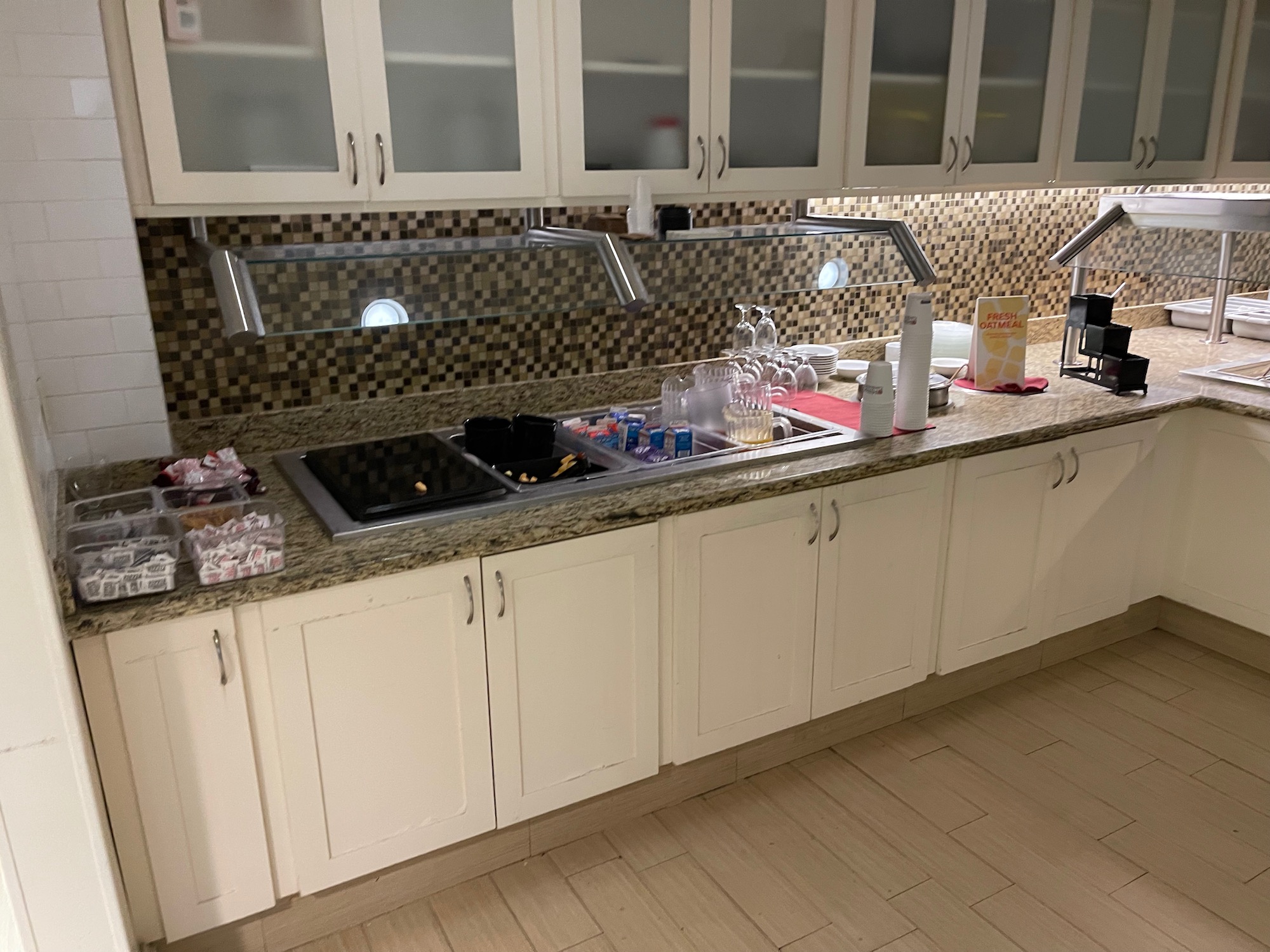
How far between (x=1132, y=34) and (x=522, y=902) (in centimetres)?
293

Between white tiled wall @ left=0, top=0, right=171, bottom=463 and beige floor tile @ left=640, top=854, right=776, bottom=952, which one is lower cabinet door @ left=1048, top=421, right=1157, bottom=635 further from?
white tiled wall @ left=0, top=0, right=171, bottom=463

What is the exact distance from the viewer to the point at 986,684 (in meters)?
2.97

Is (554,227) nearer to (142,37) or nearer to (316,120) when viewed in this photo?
(316,120)

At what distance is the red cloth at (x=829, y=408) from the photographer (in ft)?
8.59

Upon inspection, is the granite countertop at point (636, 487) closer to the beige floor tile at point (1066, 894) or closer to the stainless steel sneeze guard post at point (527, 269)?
the stainless steel sneeze guard post at point (527, 269)

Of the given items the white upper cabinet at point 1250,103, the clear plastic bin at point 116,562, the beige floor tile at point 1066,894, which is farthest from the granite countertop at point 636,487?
the beige floor tile at point 1066,894

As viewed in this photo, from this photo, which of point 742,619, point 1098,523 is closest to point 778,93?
point 742,619

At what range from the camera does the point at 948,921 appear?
208cm

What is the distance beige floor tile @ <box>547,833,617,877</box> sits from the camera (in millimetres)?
2254

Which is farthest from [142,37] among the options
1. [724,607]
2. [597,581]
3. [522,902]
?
[522,902]

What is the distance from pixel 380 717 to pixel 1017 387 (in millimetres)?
2084

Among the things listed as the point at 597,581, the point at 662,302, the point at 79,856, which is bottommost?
the point at 79,856

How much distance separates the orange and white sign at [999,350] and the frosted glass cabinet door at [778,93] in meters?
0.74

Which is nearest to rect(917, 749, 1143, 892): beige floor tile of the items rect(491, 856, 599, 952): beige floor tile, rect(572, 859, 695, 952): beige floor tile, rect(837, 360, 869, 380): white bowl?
rect(572, 859, 695, 952): beige floor tile
